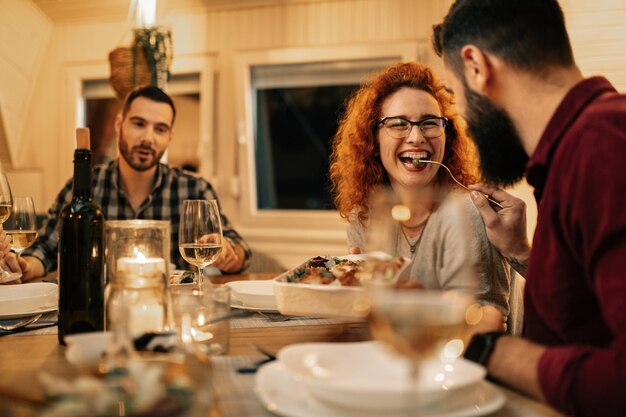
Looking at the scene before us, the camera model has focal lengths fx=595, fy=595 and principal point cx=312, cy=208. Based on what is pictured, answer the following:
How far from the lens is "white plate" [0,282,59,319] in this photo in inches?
48.1

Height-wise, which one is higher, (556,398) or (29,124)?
(29,124)

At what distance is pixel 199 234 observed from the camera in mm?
1340

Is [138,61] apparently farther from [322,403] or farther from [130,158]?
[322,403]

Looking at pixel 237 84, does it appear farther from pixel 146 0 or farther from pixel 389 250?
pixel 389 250

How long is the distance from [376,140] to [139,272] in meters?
1.28

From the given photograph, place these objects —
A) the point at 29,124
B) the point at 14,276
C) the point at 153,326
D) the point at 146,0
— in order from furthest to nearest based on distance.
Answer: the point at 29,124 < the point at 146,0 < the point at 14,276 < the point at 153,326

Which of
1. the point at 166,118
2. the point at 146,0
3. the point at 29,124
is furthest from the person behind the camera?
the point at 29,124

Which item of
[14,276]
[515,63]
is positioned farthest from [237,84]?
[515,63]

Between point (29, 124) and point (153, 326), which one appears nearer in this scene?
point (153, 326)

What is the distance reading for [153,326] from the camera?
92 centimetres

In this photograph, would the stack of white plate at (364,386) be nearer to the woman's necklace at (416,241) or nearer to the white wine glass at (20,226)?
the woman's necklace at (416,241)

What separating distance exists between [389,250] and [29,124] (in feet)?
12.3

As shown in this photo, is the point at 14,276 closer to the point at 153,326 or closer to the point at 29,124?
the point at 153,326

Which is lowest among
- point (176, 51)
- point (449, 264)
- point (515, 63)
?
point (449, 264)
